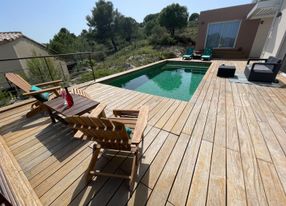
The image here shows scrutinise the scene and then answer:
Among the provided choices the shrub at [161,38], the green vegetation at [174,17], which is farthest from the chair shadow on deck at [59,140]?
the green vegetation at [174,17]

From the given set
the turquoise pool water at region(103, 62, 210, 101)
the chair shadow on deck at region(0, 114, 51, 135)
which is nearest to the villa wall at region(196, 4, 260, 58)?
the turquoise pool water at region(103, 62, 210, 101)

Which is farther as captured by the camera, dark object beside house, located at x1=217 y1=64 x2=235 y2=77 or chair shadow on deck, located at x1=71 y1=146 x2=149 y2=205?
dark object beside house, located at x1=217 y1=64 x2=235 y2=77

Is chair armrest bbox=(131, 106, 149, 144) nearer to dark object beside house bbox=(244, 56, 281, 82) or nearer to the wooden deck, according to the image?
the wooden deck

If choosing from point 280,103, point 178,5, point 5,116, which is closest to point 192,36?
point 178,5

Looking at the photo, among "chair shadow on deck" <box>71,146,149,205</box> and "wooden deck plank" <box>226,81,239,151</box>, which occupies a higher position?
"wooden deck plank" <box>226,81,239,151</box>

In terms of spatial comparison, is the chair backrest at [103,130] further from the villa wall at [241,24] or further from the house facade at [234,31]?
the villa wall at [241,24]

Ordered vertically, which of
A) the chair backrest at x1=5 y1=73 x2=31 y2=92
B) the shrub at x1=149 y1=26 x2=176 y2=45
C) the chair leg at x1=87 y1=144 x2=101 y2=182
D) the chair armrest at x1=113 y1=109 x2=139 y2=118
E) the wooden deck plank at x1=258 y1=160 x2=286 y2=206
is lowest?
the wooden deck plank at x1=258 y1=160 x2=286 y2=206

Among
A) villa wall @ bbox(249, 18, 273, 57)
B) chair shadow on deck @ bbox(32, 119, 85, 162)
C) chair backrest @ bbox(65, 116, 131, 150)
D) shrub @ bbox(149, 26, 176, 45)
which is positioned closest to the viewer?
chair backrest @ bbox(65, 116, 131, 150)

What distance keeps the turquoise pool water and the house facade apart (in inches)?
128

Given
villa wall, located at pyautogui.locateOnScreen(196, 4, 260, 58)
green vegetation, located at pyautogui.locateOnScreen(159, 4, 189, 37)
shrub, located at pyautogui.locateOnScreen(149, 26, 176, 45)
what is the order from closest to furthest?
villa wall, located at pyautogui.locateOnScreen(196, 4, 260, 58) < shrub, located at pyautogui.locateOnScreen(149, 26, 176, 45) < green vegetation, located at pyautogui.locateOnScreen(159, 4, 189, 37)

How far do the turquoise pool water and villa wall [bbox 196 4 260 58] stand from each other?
3.38m

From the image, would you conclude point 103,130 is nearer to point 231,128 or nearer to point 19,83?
point 231,128

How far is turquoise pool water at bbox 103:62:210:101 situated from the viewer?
191 inches

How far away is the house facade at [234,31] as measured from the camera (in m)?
8.38
